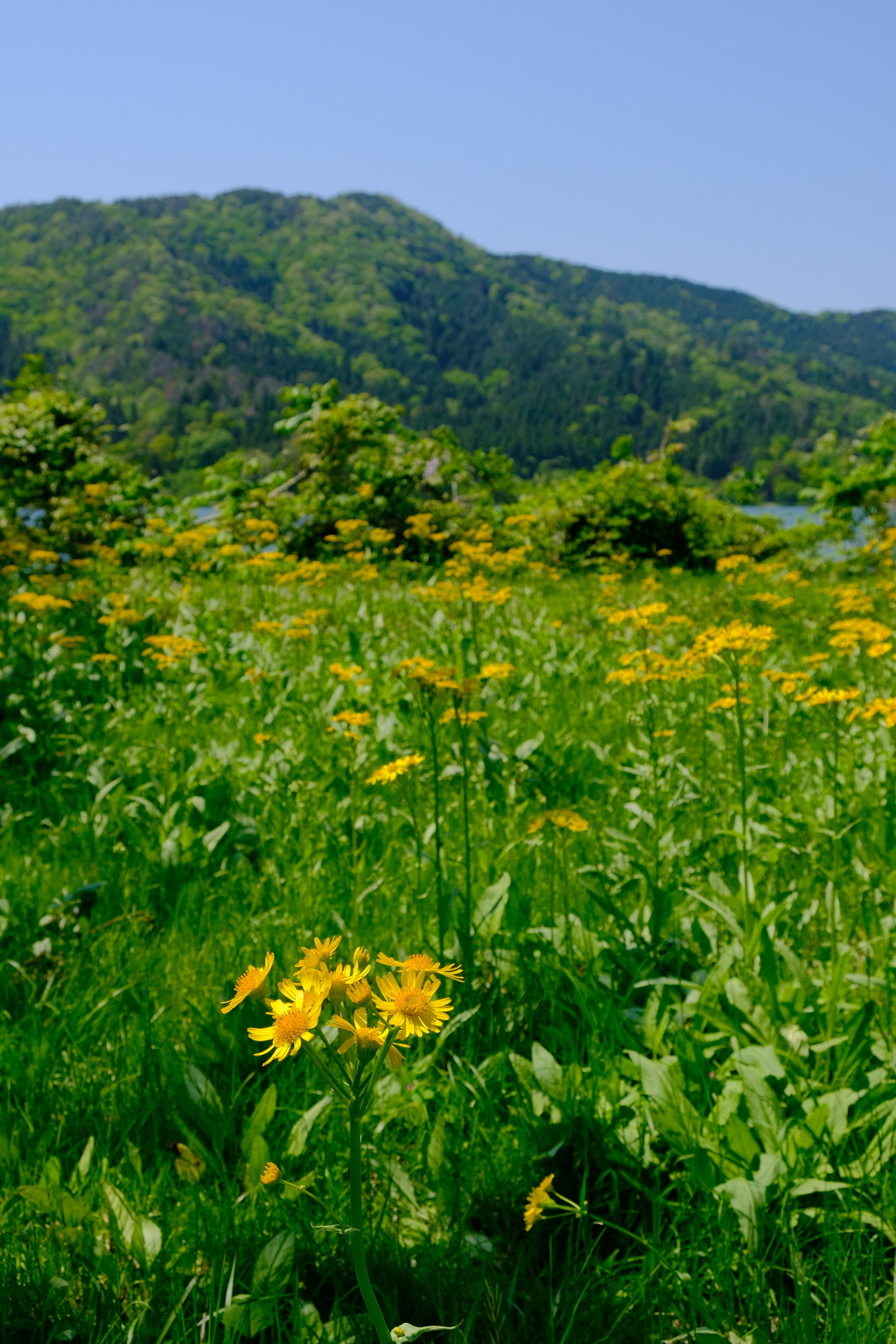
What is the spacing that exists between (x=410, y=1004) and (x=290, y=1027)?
0.36 feet

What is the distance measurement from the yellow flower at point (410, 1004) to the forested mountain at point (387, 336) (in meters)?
30.6

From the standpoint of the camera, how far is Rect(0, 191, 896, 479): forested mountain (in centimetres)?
6075

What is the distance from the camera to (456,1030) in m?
1.75

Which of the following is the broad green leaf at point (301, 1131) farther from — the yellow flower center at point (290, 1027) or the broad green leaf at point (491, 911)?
the yellow flower center at point (290, 1027)

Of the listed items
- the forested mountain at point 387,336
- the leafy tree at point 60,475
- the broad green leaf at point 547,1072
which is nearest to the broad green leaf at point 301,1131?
the broad green leaf at point 547,1072

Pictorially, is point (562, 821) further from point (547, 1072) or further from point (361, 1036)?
point (361, 1036)

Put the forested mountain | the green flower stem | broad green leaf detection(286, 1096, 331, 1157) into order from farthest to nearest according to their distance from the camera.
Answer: the forested mountain
broad green leaf detection(286, 1096, 331, 1157)
the green flower stem

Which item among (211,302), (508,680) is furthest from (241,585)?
(211,302)

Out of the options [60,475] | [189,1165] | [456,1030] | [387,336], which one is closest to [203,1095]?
[189,1165]

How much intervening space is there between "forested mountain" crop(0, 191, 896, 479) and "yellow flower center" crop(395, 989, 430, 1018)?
30.7 metres

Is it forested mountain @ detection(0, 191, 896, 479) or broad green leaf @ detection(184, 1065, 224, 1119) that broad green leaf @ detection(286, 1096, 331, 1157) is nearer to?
broad green leaf @ detection(184, 1065, 224, 1119)

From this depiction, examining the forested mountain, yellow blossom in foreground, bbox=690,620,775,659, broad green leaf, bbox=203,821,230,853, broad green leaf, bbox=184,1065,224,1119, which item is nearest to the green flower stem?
broad green leaf, bbox=184,1065,224,1119

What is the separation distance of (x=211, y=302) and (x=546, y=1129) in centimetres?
10661

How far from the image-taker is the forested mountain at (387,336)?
60.8 m
